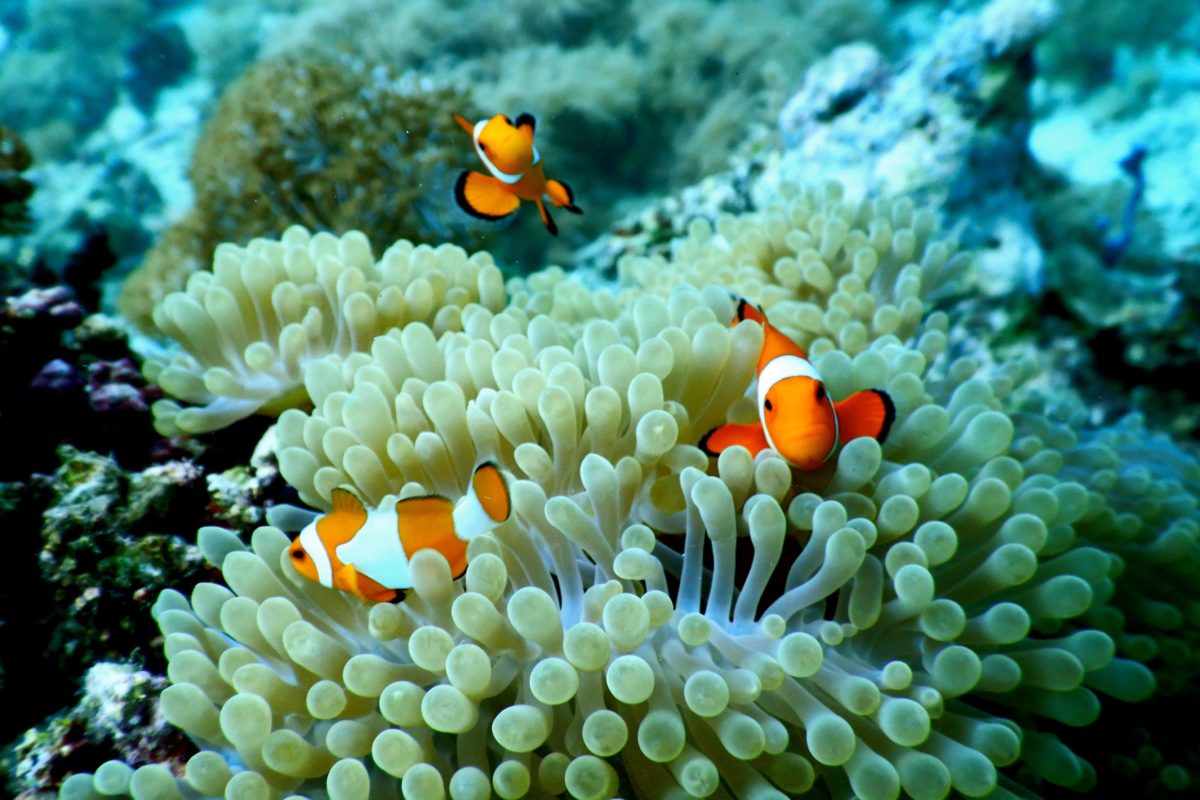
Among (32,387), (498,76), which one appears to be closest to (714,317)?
(32,387)

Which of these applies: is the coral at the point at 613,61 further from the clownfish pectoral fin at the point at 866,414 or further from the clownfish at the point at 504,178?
the clownfish pectoral fin at the point at 866,414

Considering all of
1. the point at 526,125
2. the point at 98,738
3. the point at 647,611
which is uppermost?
the point at 526,125

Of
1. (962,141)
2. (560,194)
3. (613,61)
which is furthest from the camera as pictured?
(613,61)

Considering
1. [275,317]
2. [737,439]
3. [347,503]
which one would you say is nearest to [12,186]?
[275,317]

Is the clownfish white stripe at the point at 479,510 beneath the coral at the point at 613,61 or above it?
beneath

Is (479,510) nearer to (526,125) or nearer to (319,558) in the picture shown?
(319,558)

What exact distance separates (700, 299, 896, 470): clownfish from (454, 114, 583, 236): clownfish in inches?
39.0

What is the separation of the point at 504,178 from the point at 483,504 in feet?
4.31

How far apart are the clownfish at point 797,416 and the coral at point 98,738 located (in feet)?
3.60

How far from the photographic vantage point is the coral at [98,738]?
4.05 ft

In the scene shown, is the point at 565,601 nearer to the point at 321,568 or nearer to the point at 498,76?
the point at 321,568

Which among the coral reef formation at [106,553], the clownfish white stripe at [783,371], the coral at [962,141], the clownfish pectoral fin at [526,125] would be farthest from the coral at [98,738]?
the coral at [962,141]

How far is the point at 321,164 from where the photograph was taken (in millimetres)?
3812

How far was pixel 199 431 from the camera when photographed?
180 cm
